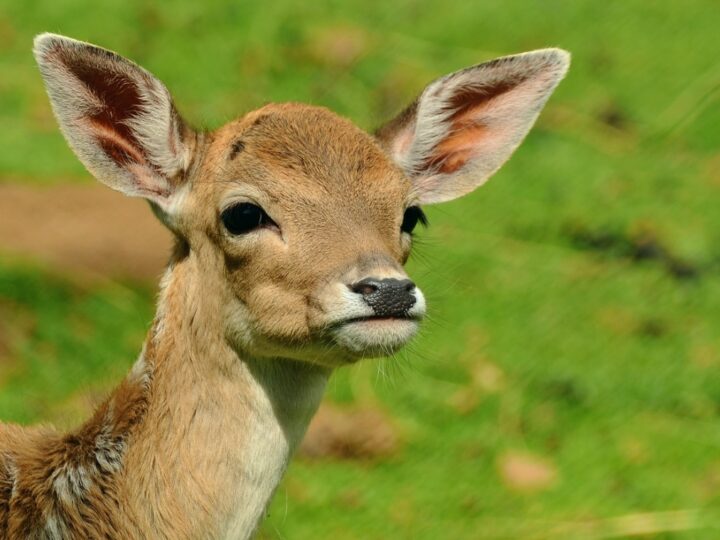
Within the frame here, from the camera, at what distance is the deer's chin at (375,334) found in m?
4.60

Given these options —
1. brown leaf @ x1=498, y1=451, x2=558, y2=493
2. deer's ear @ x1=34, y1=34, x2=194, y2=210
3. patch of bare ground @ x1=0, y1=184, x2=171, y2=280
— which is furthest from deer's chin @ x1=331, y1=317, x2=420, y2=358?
patch of bare ground @ x1=0, y1=184, x2=171, y2=280

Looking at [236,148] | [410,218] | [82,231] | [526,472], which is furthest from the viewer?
[82,231]

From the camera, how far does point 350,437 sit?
7449 millimetres

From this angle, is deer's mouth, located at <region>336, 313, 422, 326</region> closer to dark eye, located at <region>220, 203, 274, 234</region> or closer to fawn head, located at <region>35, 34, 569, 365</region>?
fawn head, located at <region>35, 34, 569, 365</region>

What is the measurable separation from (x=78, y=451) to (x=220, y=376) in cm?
57

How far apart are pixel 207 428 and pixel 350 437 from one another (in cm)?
254

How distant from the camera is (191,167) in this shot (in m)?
5.35

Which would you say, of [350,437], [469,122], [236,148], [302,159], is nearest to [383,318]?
[302,159]

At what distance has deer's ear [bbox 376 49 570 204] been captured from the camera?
5695mm

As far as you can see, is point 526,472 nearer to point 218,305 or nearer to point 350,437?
point 350,437

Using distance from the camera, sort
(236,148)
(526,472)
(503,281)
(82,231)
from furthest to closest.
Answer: (503,281), (82,231), (526,472), (236,148)

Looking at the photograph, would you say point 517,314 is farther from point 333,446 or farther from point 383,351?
point 383,351

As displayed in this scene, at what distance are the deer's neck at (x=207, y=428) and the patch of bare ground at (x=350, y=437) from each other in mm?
2315

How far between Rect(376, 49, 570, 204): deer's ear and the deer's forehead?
0.40m
